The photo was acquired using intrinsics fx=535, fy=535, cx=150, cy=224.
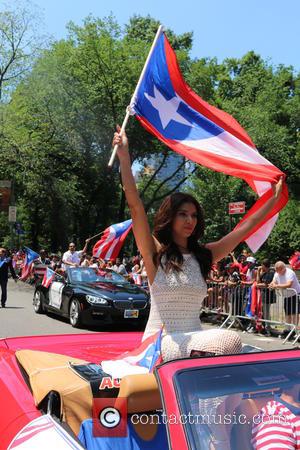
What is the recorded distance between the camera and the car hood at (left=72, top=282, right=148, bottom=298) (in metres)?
12.0

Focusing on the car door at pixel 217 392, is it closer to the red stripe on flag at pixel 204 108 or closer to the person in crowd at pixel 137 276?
the red stripe on flag at pixel 204 108

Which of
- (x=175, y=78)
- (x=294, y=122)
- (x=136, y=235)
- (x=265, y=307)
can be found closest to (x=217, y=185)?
(x=294, y=122)

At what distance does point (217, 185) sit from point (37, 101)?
38.4 ft

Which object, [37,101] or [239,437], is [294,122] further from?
[239,437]

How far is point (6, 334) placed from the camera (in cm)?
1023

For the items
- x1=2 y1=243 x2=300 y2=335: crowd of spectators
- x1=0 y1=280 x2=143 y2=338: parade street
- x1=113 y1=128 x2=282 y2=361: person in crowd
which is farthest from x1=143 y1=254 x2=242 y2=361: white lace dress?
x1=0 y1=280 x2=143 y2=338: parade street

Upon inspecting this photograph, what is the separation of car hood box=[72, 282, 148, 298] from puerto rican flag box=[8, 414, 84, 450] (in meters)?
9.51

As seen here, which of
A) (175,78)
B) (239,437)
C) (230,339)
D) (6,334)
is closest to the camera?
(239,437)

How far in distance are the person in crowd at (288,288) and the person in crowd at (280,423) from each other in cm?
877

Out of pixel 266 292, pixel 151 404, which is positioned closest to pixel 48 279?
pixel 266 292

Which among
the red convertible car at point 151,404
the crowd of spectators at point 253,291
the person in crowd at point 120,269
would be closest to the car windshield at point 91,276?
the crowd of spectators at point 253,291

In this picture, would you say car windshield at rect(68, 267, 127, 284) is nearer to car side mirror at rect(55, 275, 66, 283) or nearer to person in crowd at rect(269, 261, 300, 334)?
car side mirror at rect(55, 275, 66, 283)

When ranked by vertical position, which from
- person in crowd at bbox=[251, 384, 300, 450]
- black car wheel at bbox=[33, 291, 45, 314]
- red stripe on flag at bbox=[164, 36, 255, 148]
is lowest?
black car wheel at bbox=[33, 291, 45, 314]

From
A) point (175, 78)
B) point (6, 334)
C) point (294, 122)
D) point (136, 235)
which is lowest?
point (6, 334)
